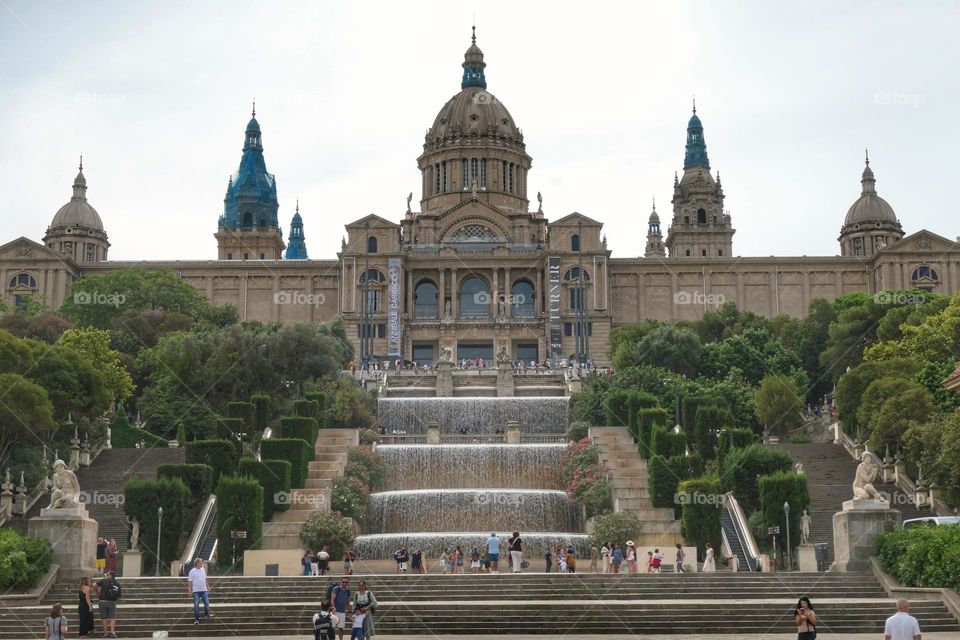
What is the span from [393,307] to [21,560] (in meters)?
65.4

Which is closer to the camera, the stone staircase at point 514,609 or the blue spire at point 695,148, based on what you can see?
the stone staircase at point 514,609

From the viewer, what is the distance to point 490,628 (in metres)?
29.6

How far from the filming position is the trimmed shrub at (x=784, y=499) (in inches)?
1654

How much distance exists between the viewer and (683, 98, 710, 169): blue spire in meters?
133

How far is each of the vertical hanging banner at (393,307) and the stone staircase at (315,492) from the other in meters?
38.0

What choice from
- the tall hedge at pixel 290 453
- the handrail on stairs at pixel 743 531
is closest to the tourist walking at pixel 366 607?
the handrail on stairs at pixel 743 531

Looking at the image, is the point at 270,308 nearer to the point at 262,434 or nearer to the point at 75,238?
the point at 75,238

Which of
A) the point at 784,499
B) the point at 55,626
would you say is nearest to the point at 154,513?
the point at 55,626

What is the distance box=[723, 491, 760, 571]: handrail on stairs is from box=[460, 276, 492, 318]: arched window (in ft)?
179

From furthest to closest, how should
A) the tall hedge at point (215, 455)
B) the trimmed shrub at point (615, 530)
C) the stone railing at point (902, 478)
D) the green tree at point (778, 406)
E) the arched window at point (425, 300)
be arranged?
the arched window at point (425, 300) → the green tree at point (778, 406) → the stone railing at point (902, 478) → the tall hedge at point (215, 455) → the trimmed shrub at point (615, 530)

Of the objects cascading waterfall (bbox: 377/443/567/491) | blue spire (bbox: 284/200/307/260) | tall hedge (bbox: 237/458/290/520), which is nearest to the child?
tall hedge (bbox: 237/458/290/520)

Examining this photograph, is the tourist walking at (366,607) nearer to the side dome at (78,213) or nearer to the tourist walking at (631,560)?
the tourist walking at (631,560)

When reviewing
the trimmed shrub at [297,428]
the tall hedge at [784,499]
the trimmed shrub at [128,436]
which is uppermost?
the trimmed shrub at [128,436]

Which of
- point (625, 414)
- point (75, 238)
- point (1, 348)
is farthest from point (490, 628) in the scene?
point (75, 238)
